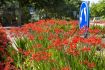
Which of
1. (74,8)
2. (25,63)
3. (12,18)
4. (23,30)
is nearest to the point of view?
(25,63)

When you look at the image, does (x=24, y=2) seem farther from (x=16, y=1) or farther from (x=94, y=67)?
(x=94, y=67)

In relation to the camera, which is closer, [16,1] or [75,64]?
[75,64]

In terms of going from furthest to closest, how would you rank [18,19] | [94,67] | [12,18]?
[12,18]
[18,19]
[94,67]

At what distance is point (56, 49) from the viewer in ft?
25.5

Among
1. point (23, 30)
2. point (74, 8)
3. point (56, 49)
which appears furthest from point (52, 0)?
point (56, 49)

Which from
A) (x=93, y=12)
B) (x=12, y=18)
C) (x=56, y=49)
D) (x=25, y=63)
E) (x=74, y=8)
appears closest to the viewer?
(x=56, y=49)

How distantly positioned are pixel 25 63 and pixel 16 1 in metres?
41.2

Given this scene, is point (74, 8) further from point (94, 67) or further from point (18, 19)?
point (94, 67)

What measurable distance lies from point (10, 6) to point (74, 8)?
118ft

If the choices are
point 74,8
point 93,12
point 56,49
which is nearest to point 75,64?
point 56,49

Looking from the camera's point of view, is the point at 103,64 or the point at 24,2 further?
the point at 24,2

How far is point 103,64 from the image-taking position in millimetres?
6508

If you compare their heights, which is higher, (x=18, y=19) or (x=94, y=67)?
(x=94, y=67)

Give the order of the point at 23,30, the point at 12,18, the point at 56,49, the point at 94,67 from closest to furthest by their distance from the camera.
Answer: the point at 94,67 → the point at 56,49 → the point at 23,30 → the point at 12,18
